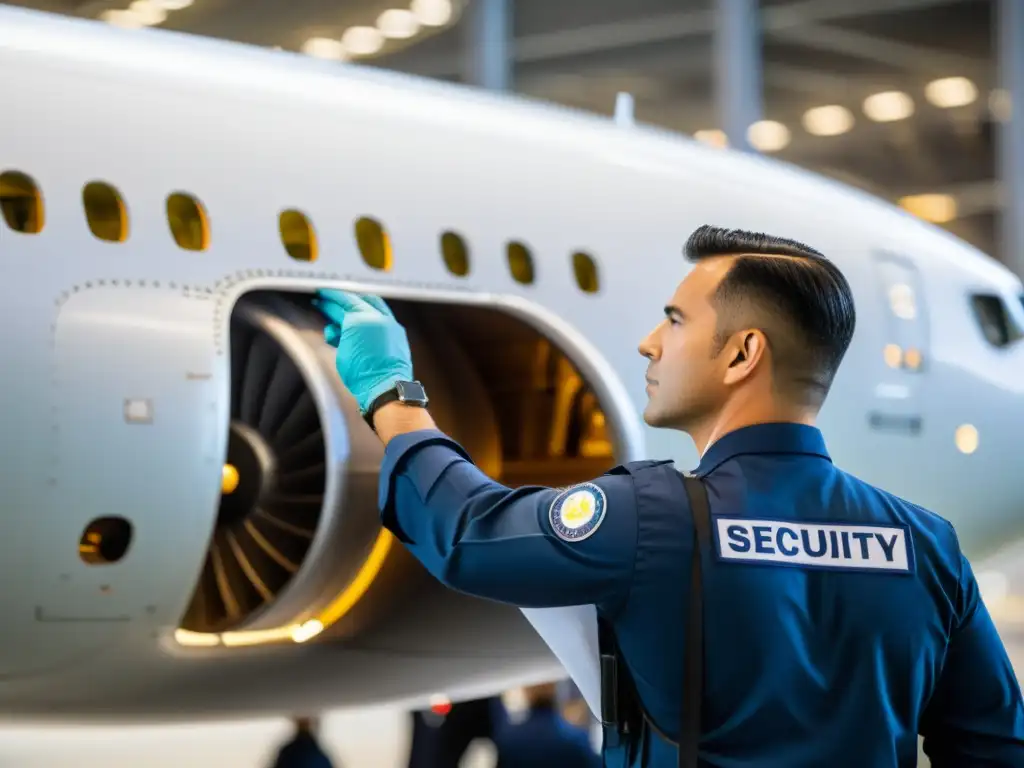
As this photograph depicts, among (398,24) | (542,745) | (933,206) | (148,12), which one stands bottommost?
(542,745)

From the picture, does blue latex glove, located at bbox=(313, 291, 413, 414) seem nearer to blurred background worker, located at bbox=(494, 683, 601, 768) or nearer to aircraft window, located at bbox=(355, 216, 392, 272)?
aircraft window, located at bbox=(355, 216, 392, 272)

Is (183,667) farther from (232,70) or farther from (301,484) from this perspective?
(232,70)

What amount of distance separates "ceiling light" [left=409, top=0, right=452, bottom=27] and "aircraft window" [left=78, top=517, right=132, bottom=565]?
45.4 feet

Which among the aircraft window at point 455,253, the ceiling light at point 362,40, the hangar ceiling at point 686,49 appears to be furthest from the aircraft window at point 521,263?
the ceiling light at point 362,40

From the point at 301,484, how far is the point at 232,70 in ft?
4.62

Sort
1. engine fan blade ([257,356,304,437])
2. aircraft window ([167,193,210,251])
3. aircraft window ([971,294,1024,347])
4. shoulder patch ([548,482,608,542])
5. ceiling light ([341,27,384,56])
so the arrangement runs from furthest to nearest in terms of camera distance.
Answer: ceiling light ([341,27,384,56]), aircraft window ([971,294,1024,347]), engine fan blade ([257,356,304,437]), aircraft window ([167,193,210,251]), shoulder patch ([548,482,608,542])

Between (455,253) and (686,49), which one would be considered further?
(686,49)

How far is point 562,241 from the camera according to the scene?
5.19 meters

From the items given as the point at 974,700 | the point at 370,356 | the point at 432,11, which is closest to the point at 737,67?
the point at 432,11

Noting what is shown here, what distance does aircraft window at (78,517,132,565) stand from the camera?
3977mm

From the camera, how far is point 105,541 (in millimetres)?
4023

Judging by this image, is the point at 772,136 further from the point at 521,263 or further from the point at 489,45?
the point at 521,263

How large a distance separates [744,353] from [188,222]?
2538 millimetres

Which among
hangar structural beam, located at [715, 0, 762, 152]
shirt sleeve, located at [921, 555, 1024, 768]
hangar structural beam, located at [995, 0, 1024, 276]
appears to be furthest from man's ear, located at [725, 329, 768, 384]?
hangar structural beam, located at [995, 0, 1024, 276]
